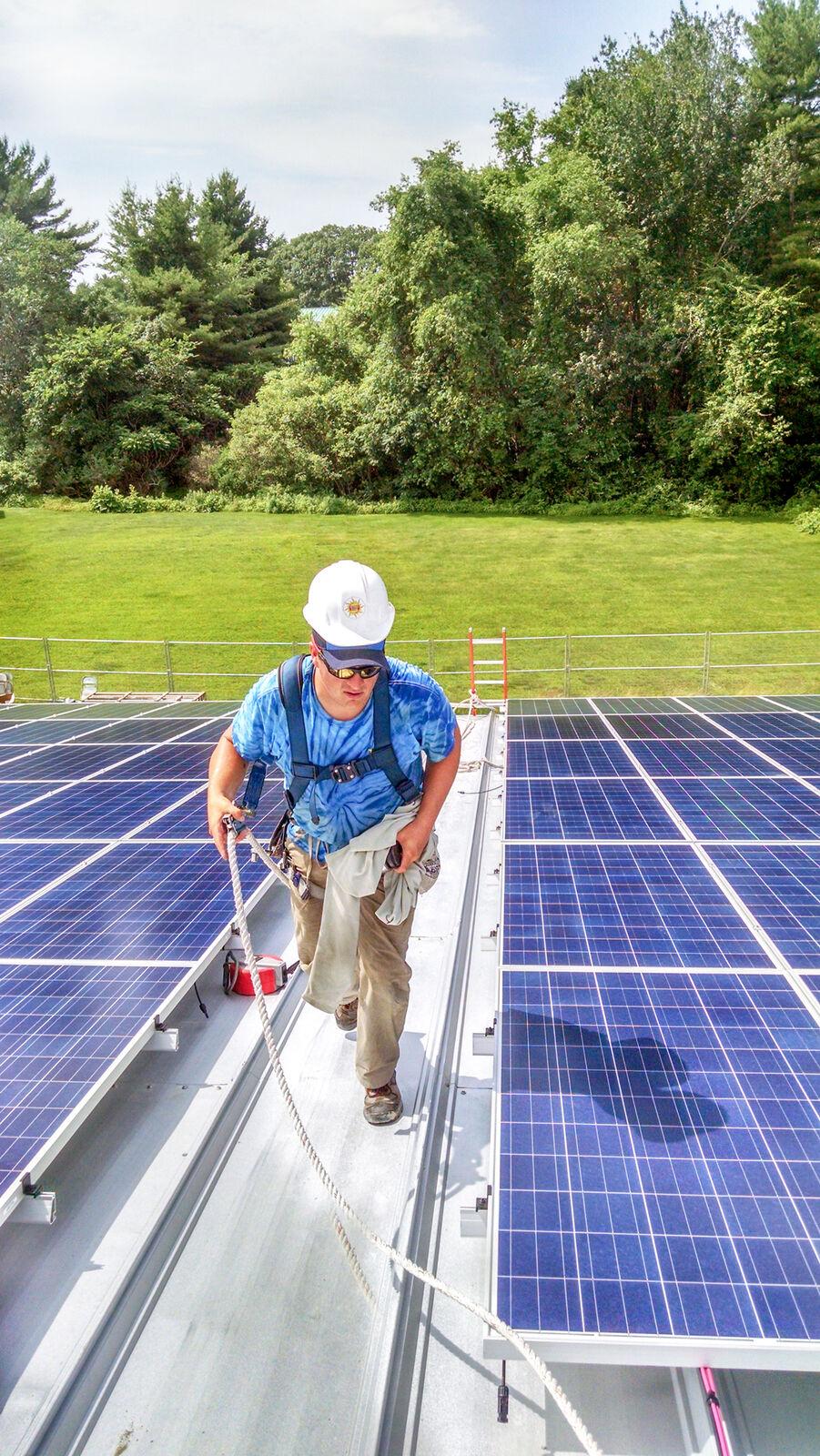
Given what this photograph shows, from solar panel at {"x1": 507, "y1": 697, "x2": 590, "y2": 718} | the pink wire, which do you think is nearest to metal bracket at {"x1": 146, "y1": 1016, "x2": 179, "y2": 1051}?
the pink wire

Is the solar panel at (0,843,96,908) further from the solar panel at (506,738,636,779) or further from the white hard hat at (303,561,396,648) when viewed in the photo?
the white hard hat at (303,561,396,648)

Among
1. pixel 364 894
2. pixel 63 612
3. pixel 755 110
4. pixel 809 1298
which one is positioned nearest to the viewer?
pixel 809 1298

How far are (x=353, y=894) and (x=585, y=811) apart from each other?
2896mm

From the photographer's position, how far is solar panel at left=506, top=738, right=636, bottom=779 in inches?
275

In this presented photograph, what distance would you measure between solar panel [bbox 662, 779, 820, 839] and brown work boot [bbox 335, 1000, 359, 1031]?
2441 mm

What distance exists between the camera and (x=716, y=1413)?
249 cm

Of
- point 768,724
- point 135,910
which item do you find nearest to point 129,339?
point 768,724

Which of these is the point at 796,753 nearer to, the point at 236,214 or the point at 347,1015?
the point at 347,1015

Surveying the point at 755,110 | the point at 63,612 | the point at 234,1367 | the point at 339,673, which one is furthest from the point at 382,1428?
the point at 755,110

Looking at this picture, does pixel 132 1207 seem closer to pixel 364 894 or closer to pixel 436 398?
pixel 364 894

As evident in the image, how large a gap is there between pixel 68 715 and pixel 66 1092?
32.9 feet

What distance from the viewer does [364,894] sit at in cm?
347

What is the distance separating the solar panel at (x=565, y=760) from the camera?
23.0 feet

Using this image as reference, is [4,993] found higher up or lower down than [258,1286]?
higher up
